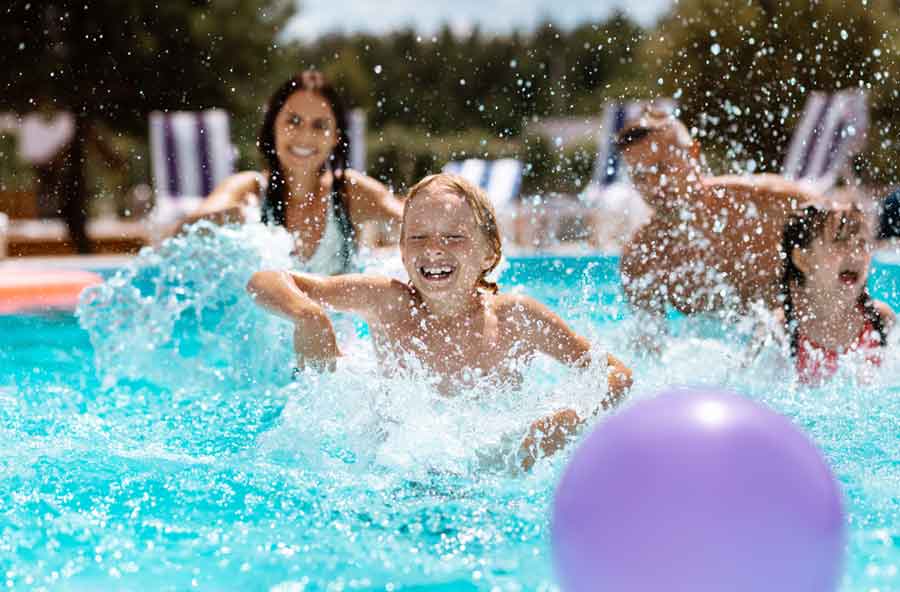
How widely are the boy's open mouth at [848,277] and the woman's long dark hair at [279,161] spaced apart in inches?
84.4

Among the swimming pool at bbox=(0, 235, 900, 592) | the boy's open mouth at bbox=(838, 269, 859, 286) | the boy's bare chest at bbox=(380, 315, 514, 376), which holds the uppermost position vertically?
the boy's open mouth at bbox=(838, 269, 859, 286)

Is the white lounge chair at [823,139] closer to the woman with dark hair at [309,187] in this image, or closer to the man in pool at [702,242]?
the man in pool at [702,242]

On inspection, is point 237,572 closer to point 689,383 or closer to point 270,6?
point 689,383

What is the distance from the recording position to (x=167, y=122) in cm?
1156

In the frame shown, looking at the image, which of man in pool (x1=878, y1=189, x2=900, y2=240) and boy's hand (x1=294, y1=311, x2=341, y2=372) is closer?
boy's hand (x1=294, y1=311, x2=341, y2=372)

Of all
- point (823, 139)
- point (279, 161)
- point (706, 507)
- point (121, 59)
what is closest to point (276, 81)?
point (121, 59)

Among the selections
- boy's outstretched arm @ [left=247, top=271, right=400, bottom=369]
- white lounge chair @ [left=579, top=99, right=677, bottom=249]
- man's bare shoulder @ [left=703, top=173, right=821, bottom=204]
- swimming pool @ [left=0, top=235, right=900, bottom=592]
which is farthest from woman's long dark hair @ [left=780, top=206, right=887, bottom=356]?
white lounge chair @ [left=579, top=99, right=677, bottom=249]

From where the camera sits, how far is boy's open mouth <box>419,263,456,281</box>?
3.56 meters

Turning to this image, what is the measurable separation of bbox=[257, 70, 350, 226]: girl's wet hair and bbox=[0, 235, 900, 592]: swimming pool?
350mm

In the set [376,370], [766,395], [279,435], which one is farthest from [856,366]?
[279,435]

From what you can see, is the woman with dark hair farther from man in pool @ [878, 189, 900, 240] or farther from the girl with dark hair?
man in pool @ [878, 189, 900, 240]

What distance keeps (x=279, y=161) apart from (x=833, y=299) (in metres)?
2.53

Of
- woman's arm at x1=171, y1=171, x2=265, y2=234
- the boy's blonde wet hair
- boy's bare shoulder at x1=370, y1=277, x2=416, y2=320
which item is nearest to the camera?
the boy's blonde wet hair

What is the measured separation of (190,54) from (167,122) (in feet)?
11.6
